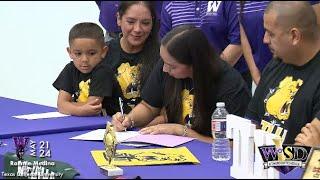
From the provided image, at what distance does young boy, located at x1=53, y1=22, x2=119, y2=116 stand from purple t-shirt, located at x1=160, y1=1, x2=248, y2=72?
54 cm

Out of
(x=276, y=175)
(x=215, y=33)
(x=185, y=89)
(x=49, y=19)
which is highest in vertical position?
(x=49, y=19)

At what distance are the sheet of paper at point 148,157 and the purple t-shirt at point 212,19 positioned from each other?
1.36 metres

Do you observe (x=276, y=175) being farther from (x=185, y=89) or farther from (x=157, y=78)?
(x=157, y=78)

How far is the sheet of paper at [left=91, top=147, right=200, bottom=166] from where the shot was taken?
216 centimetres

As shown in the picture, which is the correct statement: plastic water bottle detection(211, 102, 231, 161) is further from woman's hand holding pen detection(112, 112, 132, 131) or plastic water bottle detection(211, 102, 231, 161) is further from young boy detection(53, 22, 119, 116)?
young boy detection(53, 22, 119, 116)

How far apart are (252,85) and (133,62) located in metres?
0.76

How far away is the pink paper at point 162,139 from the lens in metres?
2.50

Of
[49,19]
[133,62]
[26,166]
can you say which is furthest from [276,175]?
[49,19]

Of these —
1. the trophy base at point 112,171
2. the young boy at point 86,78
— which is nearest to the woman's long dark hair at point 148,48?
the young boy at point 86,78

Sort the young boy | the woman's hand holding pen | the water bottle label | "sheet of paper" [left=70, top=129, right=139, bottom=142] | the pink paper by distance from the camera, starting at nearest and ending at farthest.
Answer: the water bottle label
the pink paper
"sheet of paper" [left=70, top=129, right=139, bottom=142]
the woman's hand holding pen
the young boy

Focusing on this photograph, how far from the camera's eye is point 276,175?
6.24 ft

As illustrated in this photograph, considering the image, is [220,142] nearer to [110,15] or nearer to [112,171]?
[112,171]

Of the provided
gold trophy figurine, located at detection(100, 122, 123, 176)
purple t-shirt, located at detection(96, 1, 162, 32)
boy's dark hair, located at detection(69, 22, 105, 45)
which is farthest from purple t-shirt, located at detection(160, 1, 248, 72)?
gold trophy figurine, located at detection(100, 122, 123, 176)

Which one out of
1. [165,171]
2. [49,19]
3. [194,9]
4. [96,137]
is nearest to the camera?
[165,171]
